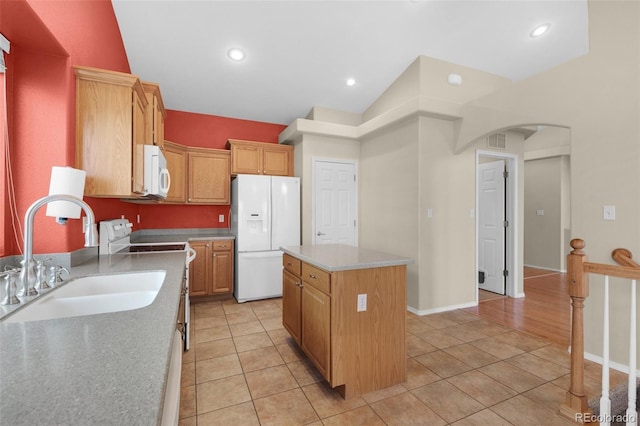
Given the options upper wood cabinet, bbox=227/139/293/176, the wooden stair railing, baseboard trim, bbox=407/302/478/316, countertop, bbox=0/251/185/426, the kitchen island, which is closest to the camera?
countertop, bbox=0/251/185/426

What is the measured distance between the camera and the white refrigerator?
4051mm

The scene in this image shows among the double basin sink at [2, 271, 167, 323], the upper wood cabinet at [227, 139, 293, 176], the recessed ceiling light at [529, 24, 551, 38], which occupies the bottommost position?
the double basin sink at [2, 271, 167, 323]

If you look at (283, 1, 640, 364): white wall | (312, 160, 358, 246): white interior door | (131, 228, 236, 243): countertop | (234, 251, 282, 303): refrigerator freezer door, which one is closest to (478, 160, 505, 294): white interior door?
(283, 1, 640, 364): white wall

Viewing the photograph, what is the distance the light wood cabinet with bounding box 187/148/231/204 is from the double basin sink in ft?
8.66

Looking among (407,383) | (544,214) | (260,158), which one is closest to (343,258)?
(407,383)

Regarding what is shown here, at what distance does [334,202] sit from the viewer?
460cm

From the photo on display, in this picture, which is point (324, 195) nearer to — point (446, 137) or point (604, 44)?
point (446, 137)

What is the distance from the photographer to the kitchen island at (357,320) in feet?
6.45

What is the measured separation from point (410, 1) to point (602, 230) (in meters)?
2.75

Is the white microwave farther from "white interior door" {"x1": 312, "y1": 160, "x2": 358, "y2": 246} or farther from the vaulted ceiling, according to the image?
"white interior door" {"x1": 312, "y1": 160, "x2": 358, "y2": 246}

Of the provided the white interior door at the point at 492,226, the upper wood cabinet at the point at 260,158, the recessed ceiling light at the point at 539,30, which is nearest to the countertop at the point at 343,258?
the upper wood cabinet at the point at 260,158

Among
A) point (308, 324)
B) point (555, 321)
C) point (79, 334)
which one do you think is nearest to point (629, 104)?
point (555, 321)

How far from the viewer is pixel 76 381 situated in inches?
25.2

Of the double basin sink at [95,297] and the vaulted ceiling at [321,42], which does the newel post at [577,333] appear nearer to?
the double basin sink at [95,297]
